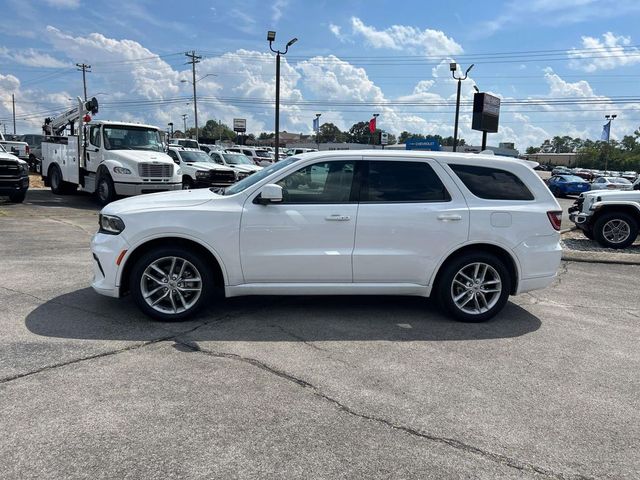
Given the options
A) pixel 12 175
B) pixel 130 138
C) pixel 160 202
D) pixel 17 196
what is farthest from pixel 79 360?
pixel 17 196

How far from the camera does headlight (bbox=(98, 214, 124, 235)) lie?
497cm

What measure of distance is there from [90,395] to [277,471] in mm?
1547

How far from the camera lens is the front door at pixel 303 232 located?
5020mm

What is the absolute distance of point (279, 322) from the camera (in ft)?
17.1

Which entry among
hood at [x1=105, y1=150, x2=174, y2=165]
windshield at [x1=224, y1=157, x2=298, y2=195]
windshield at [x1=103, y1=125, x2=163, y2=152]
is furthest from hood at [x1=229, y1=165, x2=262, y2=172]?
windshield at [x1=224, y1=157, x2=298, y2=195]

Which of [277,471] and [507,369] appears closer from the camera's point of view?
[277,471]

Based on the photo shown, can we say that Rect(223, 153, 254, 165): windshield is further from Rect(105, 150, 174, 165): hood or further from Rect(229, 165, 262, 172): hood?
Rect(105, 150, 174, 165): hood

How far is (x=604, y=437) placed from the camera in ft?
10.7

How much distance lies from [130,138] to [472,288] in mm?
13324

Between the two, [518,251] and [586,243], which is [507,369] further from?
[586,243]

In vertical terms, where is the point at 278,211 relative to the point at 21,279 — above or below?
above

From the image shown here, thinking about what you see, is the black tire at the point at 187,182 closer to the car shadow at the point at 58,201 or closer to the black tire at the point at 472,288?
the car shadow at the point at 58,201

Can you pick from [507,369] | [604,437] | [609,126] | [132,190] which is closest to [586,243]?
[507,369]

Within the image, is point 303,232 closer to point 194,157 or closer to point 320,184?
point 320,184
